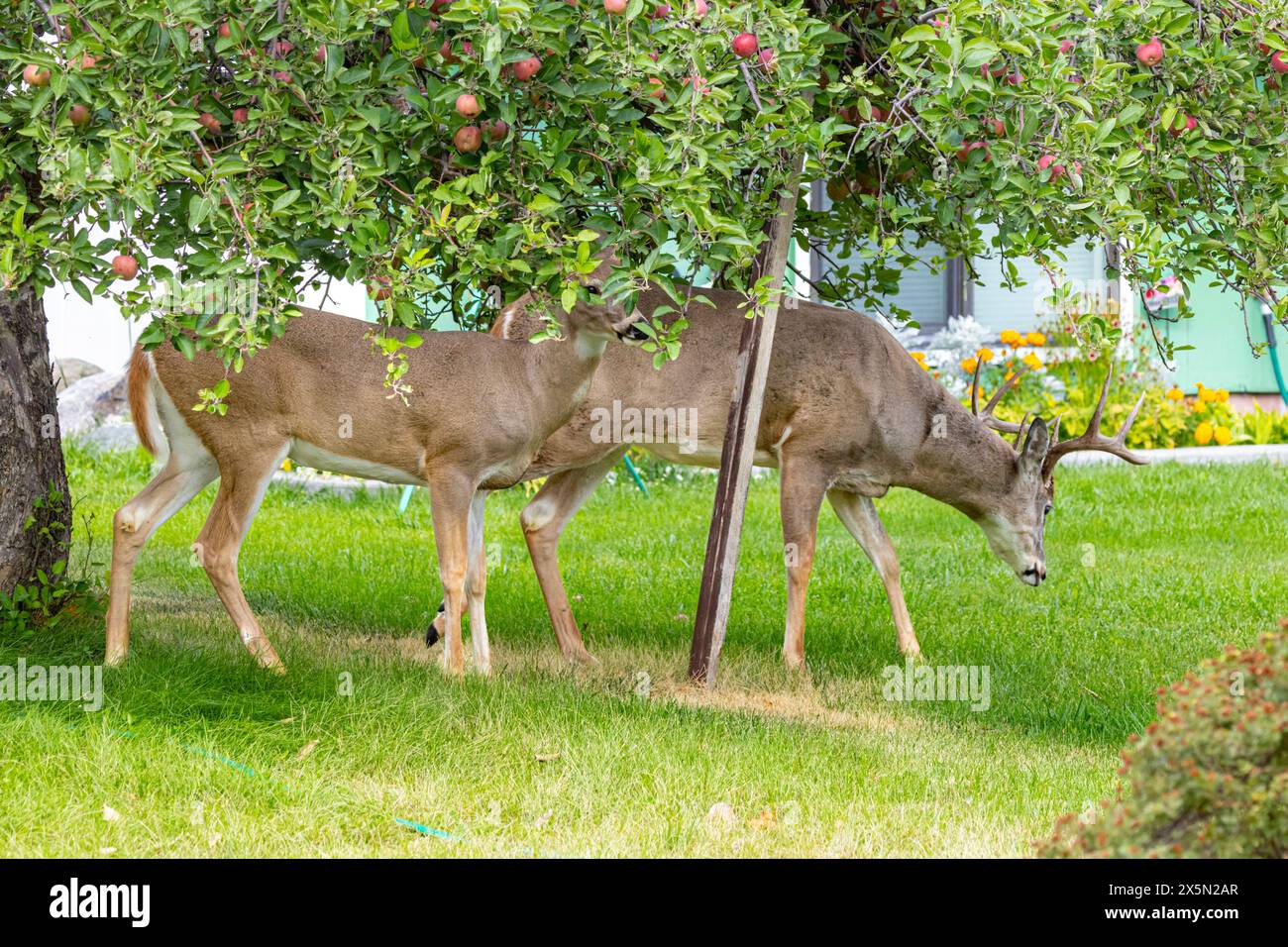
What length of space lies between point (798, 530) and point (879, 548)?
788 millimetres

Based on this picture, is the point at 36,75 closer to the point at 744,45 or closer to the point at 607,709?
the point at 744,45

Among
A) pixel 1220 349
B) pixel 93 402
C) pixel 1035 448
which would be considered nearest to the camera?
pixel 1035 448

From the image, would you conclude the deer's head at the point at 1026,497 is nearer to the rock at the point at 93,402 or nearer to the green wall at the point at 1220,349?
the green wall at the point at 1220,349

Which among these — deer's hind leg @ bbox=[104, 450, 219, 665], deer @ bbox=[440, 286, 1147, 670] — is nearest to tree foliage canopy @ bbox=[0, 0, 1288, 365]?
deer's hind leg @ bbox=[104, 450, 219, 665]

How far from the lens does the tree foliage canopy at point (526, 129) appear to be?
4.18 meters

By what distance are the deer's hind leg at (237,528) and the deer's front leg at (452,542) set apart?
0.66m

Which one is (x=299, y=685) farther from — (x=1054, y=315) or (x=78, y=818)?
(x=1054, y=315)

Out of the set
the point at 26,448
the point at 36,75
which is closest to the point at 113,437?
the point at 26,448

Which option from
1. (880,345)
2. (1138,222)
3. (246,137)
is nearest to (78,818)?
(246,137)

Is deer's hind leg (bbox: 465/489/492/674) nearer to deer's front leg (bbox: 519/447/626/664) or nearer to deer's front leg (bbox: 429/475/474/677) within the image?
deer's front leg (bbox: 429/475/474/677)

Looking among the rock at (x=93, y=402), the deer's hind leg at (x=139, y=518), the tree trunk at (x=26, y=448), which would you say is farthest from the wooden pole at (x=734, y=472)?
the rock at (x=93, y=402)

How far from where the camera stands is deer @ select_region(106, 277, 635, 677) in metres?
5.99

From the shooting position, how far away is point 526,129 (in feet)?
16.1

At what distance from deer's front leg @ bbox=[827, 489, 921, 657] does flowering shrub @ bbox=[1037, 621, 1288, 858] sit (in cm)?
455
